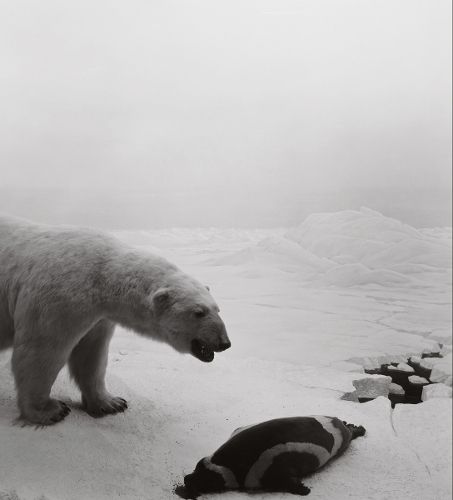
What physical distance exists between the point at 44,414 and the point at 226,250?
125cm

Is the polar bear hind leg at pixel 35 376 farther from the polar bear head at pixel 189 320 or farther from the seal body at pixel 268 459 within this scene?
the seal body at pixel 268 459

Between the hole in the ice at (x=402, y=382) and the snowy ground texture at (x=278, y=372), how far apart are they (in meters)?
0.04

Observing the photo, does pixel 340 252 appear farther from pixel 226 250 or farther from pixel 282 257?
pixel 226 250

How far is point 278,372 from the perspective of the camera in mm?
2424

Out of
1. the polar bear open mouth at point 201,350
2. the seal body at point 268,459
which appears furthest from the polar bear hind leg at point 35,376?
the seal body at point 268,459

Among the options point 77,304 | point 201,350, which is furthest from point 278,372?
point 77,304

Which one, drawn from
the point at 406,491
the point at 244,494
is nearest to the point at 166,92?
the point at 244,494

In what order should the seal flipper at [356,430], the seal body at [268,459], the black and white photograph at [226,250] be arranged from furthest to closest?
the seal flipper at [356,430] < the black and white photograph at [226,250] < the seal body at [268,459]

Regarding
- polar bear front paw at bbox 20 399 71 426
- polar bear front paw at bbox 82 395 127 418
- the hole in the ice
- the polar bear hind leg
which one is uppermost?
the polar bear hind leg

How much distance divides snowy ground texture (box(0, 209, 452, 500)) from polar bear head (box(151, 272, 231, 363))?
1.26ft

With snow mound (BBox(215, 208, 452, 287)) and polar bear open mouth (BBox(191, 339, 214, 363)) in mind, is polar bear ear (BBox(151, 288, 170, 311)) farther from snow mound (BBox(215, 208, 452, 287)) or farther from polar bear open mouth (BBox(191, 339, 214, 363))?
snow mound (BBox(215, 208, 452, 287))

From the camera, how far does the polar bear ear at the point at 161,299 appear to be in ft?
6.67

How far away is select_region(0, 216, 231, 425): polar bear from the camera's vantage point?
80.3 inches

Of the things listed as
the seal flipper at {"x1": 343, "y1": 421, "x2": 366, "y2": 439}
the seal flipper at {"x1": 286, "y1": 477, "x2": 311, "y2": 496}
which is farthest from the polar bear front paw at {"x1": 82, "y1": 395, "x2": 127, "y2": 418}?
the seal flipper at {"x1": 343, "y1": 421, "x2": 366, "y2": 439}
